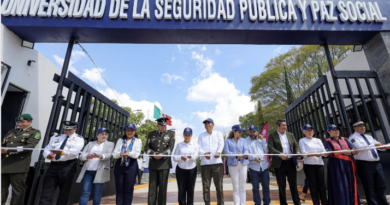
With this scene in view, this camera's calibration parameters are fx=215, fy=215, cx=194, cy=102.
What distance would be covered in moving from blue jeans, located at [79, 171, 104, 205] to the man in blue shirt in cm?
273

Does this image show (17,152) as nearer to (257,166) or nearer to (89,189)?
(89,189)

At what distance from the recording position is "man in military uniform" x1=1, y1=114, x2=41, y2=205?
3416 mm

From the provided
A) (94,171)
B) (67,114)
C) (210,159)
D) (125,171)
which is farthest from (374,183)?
(67,114)

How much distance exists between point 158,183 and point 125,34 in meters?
3.25

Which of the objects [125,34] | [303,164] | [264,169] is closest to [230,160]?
[264,169]

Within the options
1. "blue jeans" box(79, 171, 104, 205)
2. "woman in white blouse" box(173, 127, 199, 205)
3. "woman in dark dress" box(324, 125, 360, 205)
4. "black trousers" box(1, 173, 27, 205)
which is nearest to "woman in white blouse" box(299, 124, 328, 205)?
"woman in dark dress" box(324, 125, 360, 205)

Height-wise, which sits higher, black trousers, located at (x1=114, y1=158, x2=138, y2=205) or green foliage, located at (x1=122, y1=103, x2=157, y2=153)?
green foliage, located at (x1=122, y1=103, x2=157, y2=153)

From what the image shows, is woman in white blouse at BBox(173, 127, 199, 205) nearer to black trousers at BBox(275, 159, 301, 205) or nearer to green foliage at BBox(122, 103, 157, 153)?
black trousers at BBox(275, 159, 301, 205)

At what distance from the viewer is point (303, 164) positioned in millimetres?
3914

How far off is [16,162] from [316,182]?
197 inches

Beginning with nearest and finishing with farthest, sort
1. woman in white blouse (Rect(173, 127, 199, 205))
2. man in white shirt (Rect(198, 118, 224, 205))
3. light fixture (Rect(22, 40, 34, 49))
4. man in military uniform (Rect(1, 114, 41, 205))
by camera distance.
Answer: man in military uniform (Rect(1, 114, 41, 205)) < woman in white blouse (Rect(173, 127, 199, 205)) < man in white shirt (Rect(198, 118, 224, 205)) < light fixture (Rect(22, 40, 34, 49))

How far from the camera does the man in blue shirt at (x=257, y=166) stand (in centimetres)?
390

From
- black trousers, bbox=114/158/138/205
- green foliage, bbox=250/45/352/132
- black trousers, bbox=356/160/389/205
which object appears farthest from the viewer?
green foliage, bbox=250/45/352/132

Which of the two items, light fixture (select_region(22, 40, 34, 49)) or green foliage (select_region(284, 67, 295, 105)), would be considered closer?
light fixture (select_region(22, 40, 34, 49))
